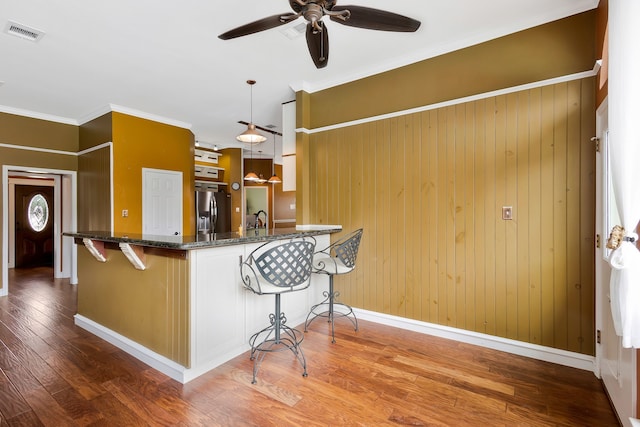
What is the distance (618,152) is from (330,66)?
2735 millimetres

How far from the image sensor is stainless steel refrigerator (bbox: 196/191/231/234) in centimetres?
700

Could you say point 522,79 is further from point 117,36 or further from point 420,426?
point 117,36

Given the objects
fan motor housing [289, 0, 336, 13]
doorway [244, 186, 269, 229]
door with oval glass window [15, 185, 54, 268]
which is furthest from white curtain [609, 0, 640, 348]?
door with oval glass window [15, 185, 54, 268]

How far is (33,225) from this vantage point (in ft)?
23.1

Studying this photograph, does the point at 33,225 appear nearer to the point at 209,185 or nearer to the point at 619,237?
the point at 209,185

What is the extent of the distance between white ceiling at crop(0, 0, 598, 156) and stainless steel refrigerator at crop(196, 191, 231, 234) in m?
2.66

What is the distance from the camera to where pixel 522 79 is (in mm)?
2604

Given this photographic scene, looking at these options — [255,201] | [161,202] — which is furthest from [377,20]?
[255,201]

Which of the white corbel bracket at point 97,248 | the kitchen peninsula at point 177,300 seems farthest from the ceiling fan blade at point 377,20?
the white corbel bracket at point 97,248

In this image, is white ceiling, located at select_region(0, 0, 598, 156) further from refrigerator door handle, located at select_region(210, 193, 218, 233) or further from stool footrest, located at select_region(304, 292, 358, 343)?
refrigerator door handle, located at select_region(210, 193, 218, 233)

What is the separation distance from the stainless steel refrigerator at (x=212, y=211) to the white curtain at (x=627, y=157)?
6921 millimetres

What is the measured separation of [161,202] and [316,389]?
4.45 meters

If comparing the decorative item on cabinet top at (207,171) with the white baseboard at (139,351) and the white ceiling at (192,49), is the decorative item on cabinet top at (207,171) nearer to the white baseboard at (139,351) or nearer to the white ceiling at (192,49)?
the white ceiling at (192,49)

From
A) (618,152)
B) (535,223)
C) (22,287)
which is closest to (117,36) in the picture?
(618,152)
